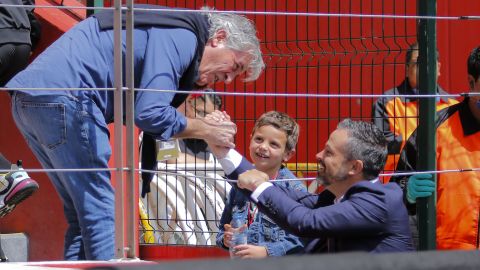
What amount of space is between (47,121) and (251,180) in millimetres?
884

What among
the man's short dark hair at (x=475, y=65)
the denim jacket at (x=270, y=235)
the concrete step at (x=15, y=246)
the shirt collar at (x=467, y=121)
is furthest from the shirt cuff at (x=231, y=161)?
the concrete step at (x=15, y=246)

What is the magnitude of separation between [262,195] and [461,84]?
16.1 feet

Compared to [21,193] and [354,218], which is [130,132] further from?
[21,193]

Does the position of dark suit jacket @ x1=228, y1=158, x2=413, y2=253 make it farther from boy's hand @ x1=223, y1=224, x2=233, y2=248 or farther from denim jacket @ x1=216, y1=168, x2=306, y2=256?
boy's hand @ x1=223, y1=224, x2=233, y2=248

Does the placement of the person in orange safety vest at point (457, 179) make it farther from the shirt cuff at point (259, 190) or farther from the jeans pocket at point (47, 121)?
the jeans pocket at point (47, 121)

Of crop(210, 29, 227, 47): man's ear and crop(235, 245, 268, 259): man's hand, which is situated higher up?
crop(210, 29, 227, 47): man's ear

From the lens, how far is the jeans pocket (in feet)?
14.4

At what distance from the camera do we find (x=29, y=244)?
5.94m

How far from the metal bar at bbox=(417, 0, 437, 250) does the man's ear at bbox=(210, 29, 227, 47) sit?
1.04 metres

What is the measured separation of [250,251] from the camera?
4.43m

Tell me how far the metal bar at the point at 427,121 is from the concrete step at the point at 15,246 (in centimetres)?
209

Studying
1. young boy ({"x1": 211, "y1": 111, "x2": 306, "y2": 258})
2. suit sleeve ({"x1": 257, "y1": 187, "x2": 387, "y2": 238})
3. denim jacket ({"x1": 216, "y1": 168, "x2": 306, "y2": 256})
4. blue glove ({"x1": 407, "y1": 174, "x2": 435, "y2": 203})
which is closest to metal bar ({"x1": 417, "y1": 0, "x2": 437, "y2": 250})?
blue glove ({"x1": 407, "y1": 174, "x2": 435, "y2": 203})

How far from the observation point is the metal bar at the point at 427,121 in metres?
5.19

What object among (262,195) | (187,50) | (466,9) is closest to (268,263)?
(262,195)
